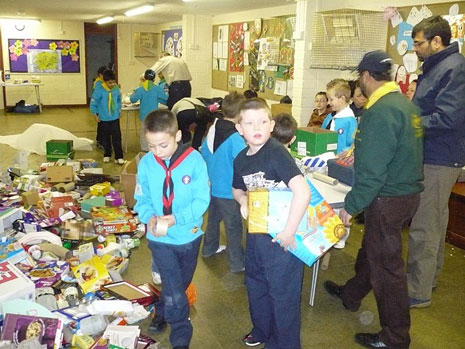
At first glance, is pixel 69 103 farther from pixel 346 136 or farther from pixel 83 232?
pixel 346 136

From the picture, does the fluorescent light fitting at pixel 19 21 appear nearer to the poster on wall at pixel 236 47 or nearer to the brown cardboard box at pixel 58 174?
the poster on wall at pixel 236 47

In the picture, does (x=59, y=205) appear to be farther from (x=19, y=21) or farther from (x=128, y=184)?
(x=19, y=21)

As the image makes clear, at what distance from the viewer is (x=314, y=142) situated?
353cm

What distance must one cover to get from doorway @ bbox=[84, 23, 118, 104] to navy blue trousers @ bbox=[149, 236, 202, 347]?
41.9 ft

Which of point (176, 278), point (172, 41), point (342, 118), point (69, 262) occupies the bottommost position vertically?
point (69, 262)

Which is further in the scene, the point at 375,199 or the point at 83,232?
the point at 83,232

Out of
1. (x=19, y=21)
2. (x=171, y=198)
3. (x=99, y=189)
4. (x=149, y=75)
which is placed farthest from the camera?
(x=19, y=21)

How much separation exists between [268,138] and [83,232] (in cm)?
247

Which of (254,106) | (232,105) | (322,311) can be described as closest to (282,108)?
(232,105)

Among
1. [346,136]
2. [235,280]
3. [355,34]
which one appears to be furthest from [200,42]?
[235,280]

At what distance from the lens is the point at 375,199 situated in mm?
2395

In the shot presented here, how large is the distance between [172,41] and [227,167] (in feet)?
31.8

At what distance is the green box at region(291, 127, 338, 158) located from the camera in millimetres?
3541

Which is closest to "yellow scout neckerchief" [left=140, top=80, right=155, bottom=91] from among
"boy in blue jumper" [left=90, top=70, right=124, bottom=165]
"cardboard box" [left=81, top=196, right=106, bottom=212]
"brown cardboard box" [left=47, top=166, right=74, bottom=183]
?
"boy in blue jumper" [left=90, top=70, right=124, bottom=165]
